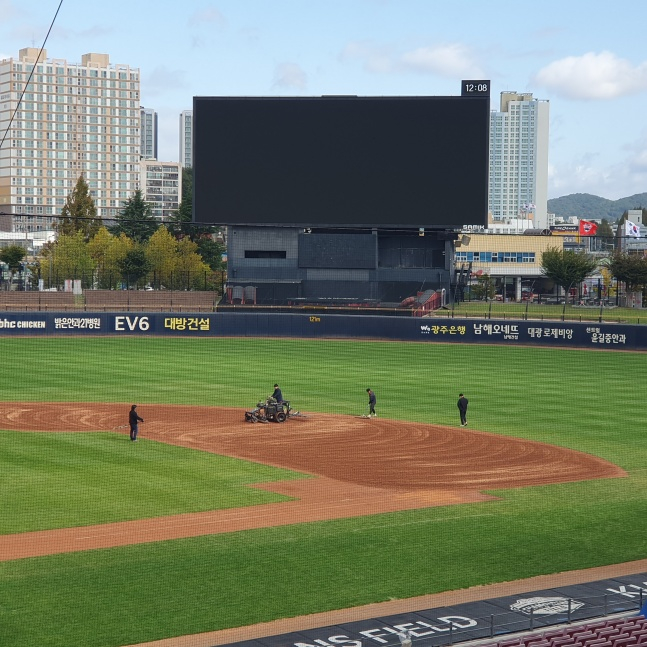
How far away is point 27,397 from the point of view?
4103cm

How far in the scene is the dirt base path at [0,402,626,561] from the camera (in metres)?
21.9

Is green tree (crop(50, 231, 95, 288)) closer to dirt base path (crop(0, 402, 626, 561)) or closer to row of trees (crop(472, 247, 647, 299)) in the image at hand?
row of trees (crop(472, 247, 647, 299))

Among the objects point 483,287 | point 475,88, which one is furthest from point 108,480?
point 483,287

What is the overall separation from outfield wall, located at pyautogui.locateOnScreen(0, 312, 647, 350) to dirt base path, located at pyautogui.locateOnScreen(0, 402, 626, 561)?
28.3 metres

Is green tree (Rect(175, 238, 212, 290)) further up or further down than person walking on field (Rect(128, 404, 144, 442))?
further up

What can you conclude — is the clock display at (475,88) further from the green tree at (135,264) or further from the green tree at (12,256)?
the green tree at (12,256)

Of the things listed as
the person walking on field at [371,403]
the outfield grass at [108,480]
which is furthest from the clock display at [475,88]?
the outfield grass at [108,480]

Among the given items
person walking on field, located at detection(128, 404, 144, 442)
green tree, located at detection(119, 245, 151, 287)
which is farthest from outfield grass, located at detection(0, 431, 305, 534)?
green tree, located at detection(119, 245, 151, 287)

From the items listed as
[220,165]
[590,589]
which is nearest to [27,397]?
[590,589]

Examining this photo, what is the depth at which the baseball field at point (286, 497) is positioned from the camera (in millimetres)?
17750

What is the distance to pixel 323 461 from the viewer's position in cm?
2936

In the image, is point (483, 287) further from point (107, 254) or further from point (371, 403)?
point (371, 403)

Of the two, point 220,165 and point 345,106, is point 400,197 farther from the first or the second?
point 220,165

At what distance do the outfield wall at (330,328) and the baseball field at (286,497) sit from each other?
52.1 feet
